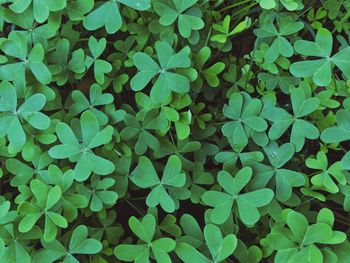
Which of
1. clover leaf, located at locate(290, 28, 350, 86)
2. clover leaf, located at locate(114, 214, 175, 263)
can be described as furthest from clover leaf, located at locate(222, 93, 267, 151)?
clover leaf, located at locate(114, 214, 175, 263)

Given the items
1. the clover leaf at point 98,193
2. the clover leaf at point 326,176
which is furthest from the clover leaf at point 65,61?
the clover leaf at point 326,176

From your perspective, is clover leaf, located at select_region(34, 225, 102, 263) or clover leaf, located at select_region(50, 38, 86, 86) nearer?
clover leaf, located at select_region(34, 225, 102, 263)

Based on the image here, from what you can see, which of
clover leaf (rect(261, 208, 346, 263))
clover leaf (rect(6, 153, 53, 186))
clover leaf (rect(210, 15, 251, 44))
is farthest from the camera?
clover leaf (rect(210, 15, 251, 44))

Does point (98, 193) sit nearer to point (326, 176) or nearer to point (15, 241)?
point (15, 241)

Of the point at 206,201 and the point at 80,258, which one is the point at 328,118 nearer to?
the point at 206,201

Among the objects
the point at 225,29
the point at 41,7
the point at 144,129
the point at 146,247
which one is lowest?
the point at 146,247

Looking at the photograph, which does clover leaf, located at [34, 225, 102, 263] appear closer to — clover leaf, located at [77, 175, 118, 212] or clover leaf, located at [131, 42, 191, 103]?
clover leaf, located at [77, 175, 118, 212]

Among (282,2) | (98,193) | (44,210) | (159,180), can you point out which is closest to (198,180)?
(159,180)
